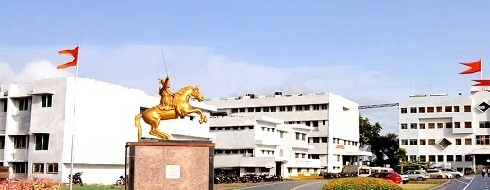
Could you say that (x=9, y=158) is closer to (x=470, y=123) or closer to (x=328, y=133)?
(x=328, y=133)

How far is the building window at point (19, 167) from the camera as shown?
171ft

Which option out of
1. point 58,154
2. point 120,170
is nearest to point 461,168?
point 120,170

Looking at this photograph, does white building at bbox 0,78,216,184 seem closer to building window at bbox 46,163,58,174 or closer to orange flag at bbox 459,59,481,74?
building window at bbox 46,163,58,174

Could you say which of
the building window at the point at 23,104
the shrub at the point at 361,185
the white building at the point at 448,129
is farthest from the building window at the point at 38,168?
the white building at the point at 448,129

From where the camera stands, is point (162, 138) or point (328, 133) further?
point (328, 133)

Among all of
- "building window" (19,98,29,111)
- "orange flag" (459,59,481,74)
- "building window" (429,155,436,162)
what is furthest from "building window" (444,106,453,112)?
"building window" (19,98,29,111)

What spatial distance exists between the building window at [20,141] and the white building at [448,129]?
7217 centimetres

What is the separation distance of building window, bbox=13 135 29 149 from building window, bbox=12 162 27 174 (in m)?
1.29

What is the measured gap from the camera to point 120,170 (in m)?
56.0

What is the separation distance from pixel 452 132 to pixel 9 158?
258 ft

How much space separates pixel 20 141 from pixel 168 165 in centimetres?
3003

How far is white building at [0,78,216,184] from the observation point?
164 ft

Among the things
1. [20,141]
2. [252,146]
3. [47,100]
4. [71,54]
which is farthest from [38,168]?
[252,146]

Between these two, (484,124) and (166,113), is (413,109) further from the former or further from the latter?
(166,113)
